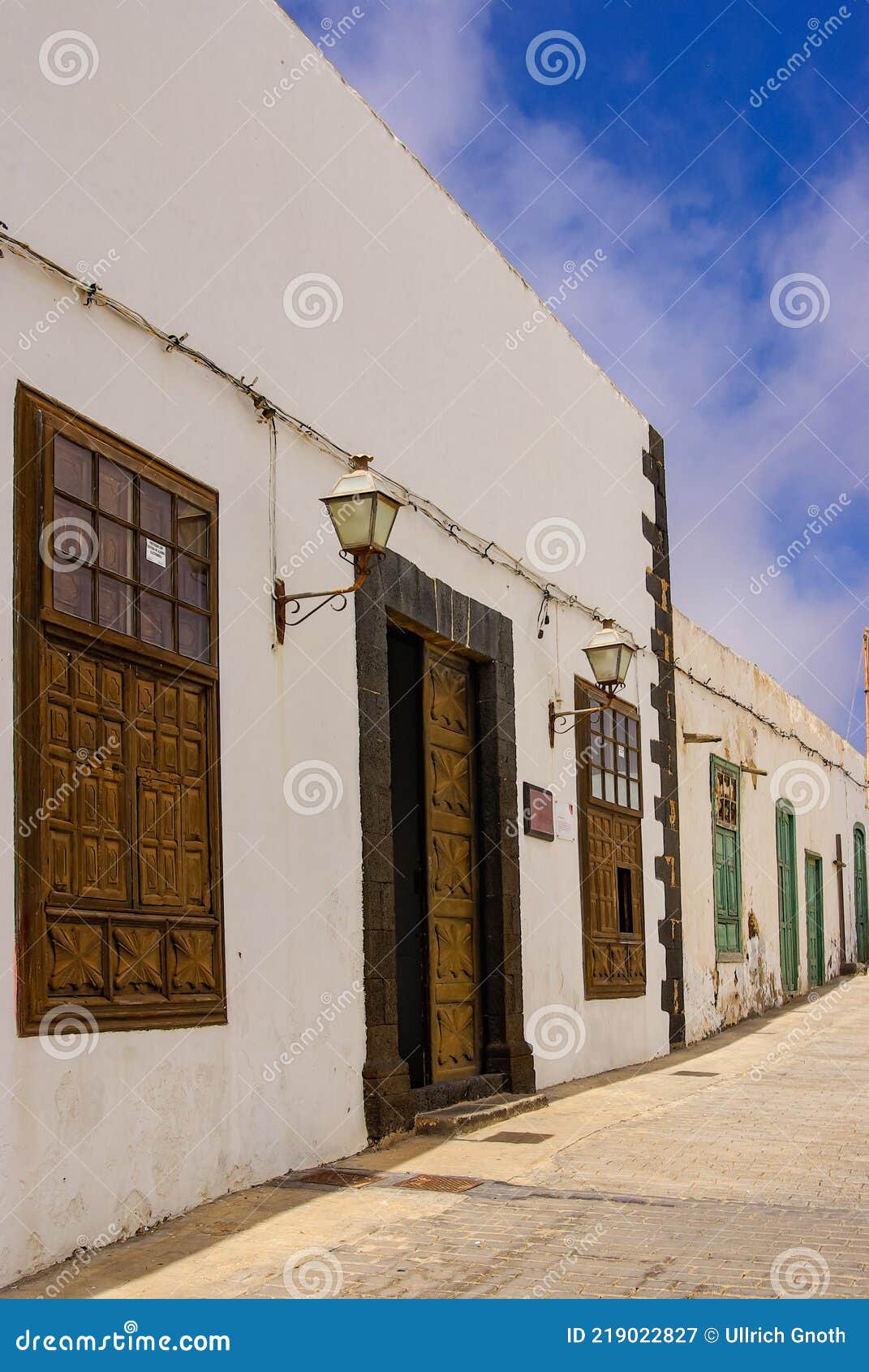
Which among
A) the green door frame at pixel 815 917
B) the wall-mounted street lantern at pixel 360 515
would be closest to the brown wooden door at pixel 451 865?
the wall-mounted street lantern at pixel 360 515

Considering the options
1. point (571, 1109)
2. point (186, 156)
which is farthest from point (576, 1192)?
point (186, 156)

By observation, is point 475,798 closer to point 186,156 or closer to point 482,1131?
point 482,1131

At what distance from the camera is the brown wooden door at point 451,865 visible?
812 centimetres

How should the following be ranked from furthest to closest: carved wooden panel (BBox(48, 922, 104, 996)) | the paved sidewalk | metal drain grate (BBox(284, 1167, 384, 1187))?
metal drain grate (BBox(284, 1167, 384, 1187))
carved wooden panel (BBox(48, 922, 104, 996))
the paved sidewalk

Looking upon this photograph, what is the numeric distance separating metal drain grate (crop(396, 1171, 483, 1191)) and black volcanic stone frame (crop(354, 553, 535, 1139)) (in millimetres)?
821

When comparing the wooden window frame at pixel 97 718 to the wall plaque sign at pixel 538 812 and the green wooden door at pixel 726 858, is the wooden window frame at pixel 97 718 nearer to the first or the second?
the wall plaque sign at pixel 538 812

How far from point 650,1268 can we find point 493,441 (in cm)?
Answer: 575

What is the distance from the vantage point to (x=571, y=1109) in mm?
8320

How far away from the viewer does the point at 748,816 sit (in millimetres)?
15945

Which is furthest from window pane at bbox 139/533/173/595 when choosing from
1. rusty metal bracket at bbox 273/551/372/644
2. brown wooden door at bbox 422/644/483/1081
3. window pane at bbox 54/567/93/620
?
brown wooden door at bbox 422/644/483/1081

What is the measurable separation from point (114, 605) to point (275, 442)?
5.14 feet

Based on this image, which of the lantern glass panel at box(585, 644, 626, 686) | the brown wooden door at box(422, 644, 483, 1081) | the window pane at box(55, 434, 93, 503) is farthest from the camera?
the lantern glass panel at box(585, 644, 626, 686)

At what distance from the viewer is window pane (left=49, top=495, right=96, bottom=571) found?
4980 millimetres

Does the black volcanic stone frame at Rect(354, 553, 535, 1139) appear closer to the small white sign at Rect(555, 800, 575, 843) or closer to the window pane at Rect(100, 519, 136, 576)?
the small white sign at Rect(555, 800, 575, 843)
